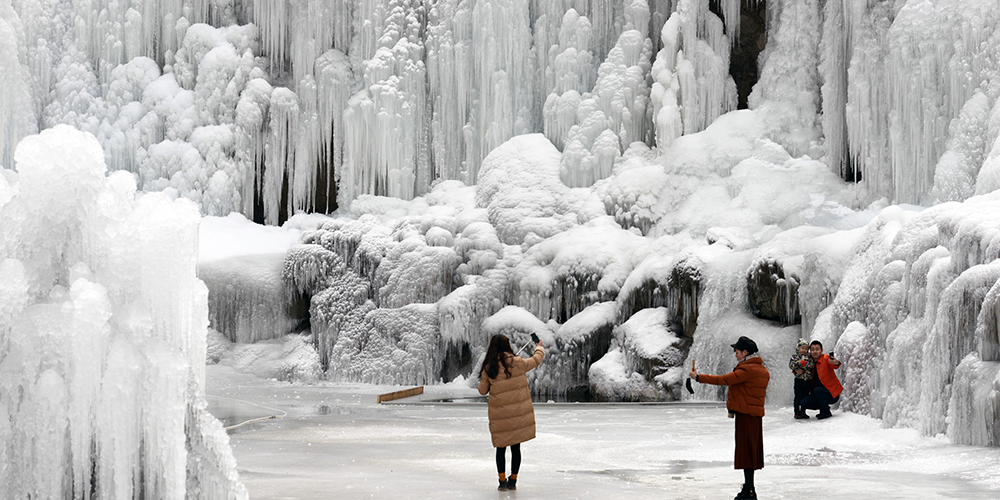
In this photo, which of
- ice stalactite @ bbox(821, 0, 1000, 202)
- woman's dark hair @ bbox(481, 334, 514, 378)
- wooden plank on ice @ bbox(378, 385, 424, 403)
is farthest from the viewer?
ice stalactite @ bbox(821, 0, 1000, 202)

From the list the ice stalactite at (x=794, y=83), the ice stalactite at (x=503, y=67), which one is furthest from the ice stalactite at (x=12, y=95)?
the ice stalactite at (x=794, y=83)

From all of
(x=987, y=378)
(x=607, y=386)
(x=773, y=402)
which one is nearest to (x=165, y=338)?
(x=987, y=378)

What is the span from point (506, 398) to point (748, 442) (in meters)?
1.81

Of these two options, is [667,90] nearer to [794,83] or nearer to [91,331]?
[794,83]

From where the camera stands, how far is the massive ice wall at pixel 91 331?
5.41 m

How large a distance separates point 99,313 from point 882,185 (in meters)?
18.7

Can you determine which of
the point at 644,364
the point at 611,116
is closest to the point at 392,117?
the point at 611,116

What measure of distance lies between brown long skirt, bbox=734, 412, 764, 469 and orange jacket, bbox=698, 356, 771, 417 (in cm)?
6

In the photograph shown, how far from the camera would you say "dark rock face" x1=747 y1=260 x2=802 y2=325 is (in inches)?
715

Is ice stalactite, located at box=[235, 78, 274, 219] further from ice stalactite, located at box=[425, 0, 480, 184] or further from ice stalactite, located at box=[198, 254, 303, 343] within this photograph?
ice stalactite, located at box=[425, 0, 480, 184]

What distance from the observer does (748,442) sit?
756cm

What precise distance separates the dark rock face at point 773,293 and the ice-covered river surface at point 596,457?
2.70 metres

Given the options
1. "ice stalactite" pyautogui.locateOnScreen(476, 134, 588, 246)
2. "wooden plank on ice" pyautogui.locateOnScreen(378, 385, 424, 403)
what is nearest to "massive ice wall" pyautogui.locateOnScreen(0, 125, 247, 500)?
"wooden plank on ice" pyautogui.locateOnScreen(378, 385, 424, 403)

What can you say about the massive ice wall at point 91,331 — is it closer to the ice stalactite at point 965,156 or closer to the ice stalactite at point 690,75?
the ice stalactite at point 965,156
